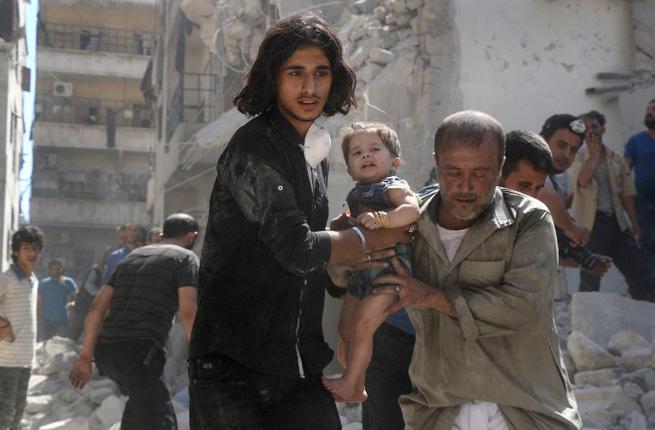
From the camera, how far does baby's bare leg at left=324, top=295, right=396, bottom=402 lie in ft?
10.7

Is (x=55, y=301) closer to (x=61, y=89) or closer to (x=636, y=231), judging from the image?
(x=636, y=231)

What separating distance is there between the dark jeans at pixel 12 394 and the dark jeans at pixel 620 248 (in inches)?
174

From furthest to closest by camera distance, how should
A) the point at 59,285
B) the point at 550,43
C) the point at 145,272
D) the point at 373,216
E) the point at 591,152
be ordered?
the point at 59,285
the point at 550,43
the point at 591,152
the point at 145,272
the point at 373,216

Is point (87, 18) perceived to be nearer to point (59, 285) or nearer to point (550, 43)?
point (59, 285)

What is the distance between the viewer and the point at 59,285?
50.8 ft

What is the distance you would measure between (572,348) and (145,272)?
297 cm

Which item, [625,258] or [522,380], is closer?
[522,380]

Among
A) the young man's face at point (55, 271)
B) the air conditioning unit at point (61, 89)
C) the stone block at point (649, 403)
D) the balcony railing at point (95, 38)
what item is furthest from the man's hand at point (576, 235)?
the balcony railing at point (95, 38)

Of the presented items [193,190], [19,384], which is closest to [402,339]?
[19,384]

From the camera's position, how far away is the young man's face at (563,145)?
5.37m

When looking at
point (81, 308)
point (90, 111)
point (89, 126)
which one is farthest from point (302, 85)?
point (90, 111)

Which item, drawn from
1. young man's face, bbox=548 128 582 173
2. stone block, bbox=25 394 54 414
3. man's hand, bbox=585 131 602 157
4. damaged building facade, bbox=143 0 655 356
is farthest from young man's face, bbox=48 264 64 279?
young man's face, bbox=548 128 582 173

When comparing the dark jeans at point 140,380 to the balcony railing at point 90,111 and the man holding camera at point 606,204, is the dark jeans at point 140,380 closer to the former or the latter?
the man holding camera at point 606,204

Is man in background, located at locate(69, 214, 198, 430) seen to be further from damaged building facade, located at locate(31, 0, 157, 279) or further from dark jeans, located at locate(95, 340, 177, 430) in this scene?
damaged building facade, located at locate(31, 0, 157, 279)
